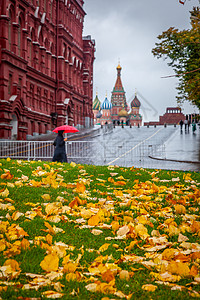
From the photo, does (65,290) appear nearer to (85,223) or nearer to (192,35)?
(85,223)

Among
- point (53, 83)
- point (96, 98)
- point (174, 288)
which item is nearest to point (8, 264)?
point (174, 288)

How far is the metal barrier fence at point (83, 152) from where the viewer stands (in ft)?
64.5

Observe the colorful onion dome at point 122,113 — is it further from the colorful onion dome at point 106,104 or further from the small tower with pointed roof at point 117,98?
the colorful onion dome at point 106,104

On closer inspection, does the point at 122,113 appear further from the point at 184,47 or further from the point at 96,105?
the point at 184,47

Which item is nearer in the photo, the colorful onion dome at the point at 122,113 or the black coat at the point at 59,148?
the black coat at the point at 59,148

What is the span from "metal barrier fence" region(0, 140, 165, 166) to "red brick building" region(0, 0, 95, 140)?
1098cm

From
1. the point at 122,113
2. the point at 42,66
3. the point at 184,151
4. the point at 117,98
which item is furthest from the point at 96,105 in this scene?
the point at 184,151

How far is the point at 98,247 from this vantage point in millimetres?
3578

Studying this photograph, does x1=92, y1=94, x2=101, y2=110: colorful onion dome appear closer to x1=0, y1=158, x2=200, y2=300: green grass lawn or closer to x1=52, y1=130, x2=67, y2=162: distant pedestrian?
x1=52, y1=130, x2=67, y2=162: distant pedestrian

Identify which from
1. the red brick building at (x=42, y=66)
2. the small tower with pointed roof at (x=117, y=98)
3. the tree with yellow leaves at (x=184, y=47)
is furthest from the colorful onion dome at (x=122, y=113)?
the tree with yellow leaves at (x=184, y=47)

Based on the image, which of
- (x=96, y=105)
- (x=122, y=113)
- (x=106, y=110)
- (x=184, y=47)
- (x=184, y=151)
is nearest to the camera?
(x=184, y=47)

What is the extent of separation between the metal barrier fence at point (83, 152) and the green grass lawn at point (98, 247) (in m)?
13.4

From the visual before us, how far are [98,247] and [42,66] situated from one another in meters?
42.2

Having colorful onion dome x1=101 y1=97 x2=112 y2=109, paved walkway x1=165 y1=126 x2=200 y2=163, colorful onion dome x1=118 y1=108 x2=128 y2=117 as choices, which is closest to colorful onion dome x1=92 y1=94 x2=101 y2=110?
colorful onion dome x1=101 y1=97 x2=112 y2=109
